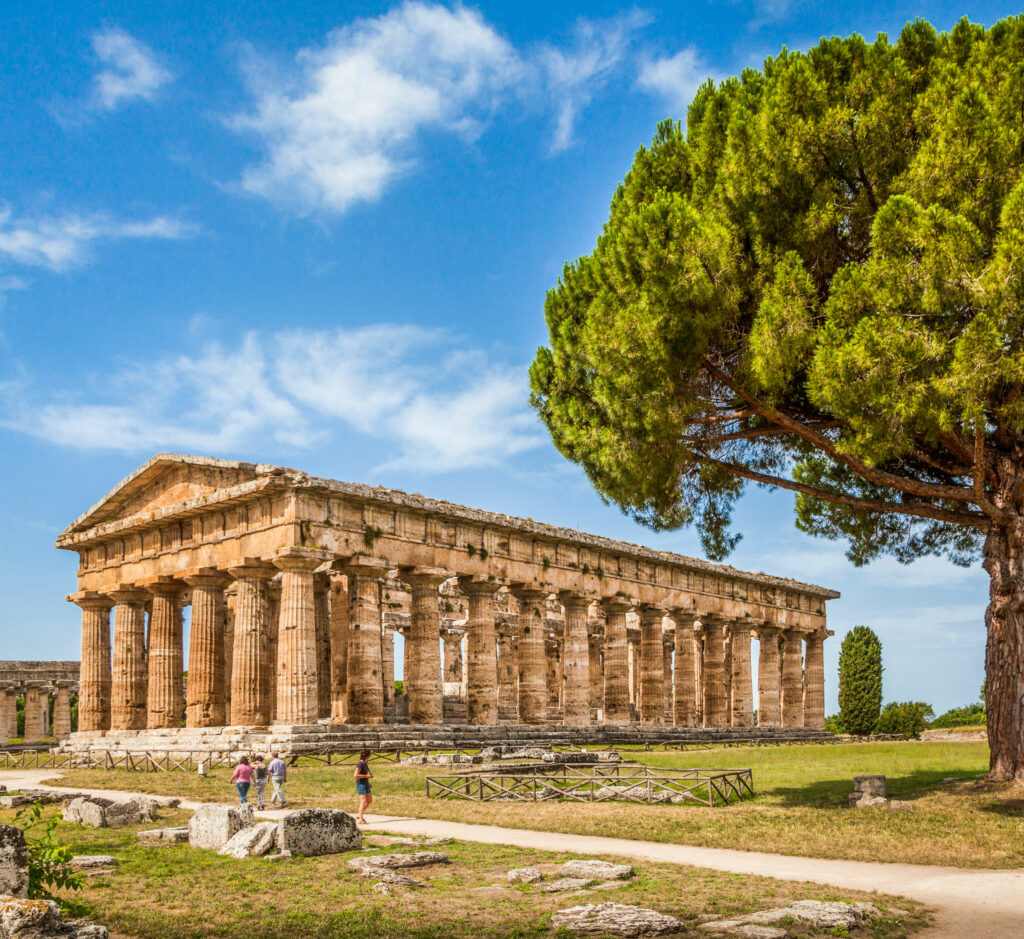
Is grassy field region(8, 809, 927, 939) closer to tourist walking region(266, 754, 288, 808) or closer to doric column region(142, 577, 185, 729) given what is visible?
tourist walking region(266, 754, 288, 808)

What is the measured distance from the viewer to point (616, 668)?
121 feet

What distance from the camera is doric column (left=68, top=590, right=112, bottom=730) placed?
33.5 metres

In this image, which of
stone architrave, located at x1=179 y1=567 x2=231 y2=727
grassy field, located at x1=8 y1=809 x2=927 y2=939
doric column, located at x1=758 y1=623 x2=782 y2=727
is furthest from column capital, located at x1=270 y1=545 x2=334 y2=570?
doric column, located at x1=758 y1=623 x2=782 y2=727

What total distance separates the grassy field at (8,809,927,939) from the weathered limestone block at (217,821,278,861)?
313 mm

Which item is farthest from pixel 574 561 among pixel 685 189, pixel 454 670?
pixel 685 189

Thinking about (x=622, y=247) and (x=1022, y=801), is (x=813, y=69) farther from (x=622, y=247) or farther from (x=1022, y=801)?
(x=1022, y=801)

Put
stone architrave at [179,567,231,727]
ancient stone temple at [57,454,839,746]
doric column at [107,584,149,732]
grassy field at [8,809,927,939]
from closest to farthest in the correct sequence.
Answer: grassy field at [8,809,927,939] < ancient stone temple at [57,454,839,746] < stone architrave at [179,567,231,727] < doric column at [107,584,149,732]

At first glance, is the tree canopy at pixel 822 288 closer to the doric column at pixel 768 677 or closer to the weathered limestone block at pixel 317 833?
the weathered limestone block at pixel 317 833

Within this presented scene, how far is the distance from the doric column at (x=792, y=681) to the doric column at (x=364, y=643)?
25.1 meters

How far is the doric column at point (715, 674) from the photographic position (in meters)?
42.3

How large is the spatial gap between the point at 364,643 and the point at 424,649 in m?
2.00

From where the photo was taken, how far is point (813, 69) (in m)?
17.2

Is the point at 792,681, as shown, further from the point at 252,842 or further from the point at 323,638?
Answer: the point at 252,842

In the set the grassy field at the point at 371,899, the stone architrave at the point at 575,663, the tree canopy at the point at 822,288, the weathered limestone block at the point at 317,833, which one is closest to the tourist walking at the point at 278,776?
the weathered limestone block at the point at 317,833
